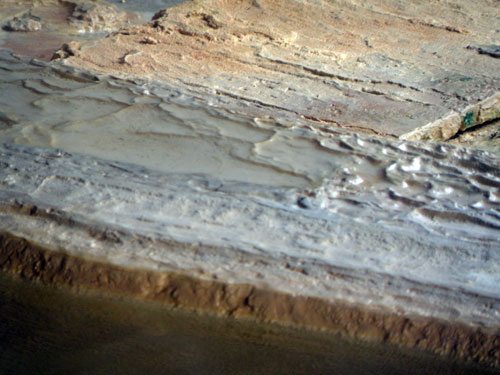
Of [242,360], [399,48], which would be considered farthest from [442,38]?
[242,360]

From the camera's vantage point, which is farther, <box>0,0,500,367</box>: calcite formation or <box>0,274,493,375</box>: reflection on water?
<box>0,0,500,367</box>: calcite formation

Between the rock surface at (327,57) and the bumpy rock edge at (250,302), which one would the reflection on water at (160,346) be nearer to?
the bumpy rock edge at (250,302)

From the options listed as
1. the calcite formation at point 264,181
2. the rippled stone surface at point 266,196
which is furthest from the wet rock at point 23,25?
the rippled stone surface at point 266,196

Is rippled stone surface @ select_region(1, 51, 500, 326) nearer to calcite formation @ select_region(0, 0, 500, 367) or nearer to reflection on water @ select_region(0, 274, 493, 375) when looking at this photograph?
calcite formation @ select_region(0, 0, 500, 367)

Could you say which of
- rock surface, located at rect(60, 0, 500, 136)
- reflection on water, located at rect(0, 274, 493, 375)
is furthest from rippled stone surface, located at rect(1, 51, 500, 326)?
rock surface, located at rect(60, 0, 500, 136)

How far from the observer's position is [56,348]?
1681 millimetres

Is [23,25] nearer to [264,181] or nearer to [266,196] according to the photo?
[264,181]

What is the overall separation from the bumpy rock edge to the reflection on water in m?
0.03

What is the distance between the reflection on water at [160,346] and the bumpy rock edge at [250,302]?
1.2 inches

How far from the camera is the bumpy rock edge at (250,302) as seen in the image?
1.69 meters

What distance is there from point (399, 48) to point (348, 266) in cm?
245

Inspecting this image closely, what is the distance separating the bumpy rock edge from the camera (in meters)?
1.69

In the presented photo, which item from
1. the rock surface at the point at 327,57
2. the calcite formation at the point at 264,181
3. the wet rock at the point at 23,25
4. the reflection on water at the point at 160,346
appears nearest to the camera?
the reflection on water at the point at 160,346

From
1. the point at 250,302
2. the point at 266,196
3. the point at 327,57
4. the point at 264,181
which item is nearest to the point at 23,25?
the point at 327,57
